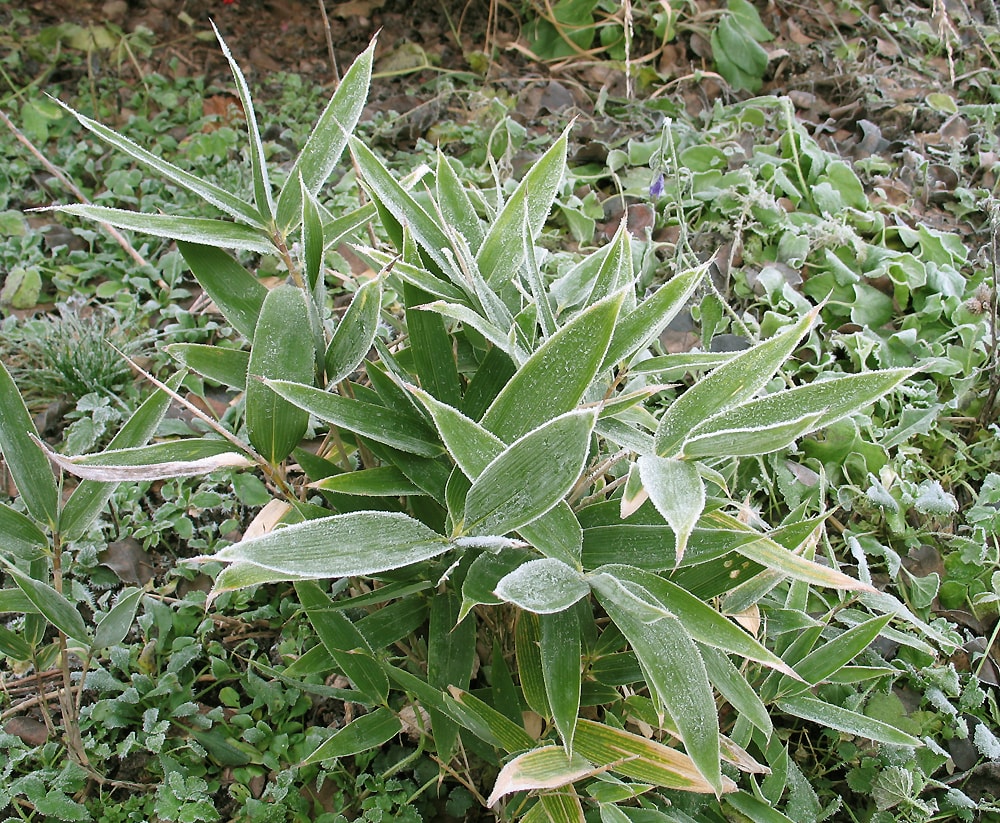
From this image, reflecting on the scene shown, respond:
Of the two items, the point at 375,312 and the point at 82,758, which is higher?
the point at 375,312

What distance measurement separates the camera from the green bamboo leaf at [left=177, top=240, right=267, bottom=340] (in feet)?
2.74

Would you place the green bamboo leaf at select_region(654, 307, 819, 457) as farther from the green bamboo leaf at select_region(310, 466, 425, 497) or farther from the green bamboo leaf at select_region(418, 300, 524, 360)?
the green bamboo leaf at select_region(310, 466, 425, 497)

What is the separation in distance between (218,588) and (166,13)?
7.07ft

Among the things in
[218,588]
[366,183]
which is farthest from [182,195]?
[218,588]

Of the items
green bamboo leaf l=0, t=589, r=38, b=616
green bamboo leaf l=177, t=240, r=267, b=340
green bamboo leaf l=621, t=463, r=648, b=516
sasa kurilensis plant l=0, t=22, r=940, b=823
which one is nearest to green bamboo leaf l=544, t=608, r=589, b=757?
sasa kurilensis plant l=0, t=22, r=940, b=823

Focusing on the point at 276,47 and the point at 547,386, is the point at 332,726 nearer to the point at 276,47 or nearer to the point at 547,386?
the point at 547,386

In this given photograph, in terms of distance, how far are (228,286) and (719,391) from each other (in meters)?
0.50

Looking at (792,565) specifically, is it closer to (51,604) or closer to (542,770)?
(542,770)

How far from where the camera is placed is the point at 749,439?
0.61 meters

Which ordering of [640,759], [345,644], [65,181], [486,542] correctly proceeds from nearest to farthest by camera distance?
[486,542] < [640,759] < [345,644] < [65,181]

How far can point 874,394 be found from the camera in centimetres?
64

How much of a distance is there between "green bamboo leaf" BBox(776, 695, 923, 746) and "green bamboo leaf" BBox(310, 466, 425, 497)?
47 cm

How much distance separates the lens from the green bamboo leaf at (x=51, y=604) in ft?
2.54

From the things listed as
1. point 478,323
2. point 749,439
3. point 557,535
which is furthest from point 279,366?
point 749,439
